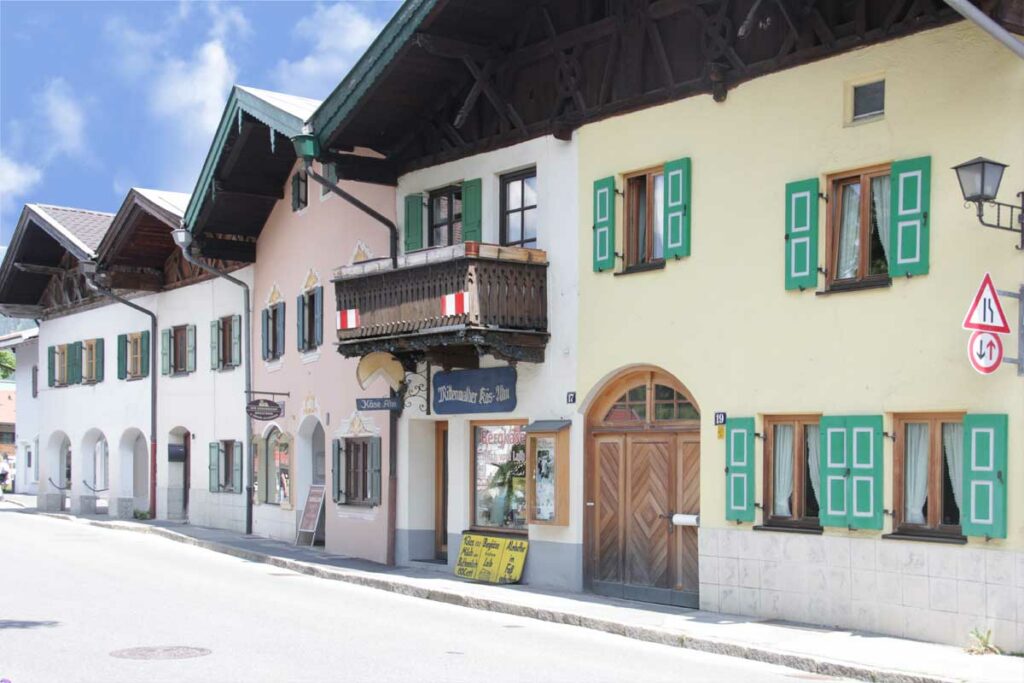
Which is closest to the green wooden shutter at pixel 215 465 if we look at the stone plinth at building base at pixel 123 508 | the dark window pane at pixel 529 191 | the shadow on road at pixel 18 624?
the stone plinth at building base at pixel 123 508

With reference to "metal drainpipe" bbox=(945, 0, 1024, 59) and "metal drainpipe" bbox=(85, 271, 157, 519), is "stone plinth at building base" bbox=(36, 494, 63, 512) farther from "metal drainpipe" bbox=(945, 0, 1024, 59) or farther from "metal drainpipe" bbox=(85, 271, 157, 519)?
"metal drainpipe" bbox=(945, 0, 1024, 59)

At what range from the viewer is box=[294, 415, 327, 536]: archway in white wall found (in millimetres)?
25656

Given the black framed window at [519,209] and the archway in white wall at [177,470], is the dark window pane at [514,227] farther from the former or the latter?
the archway in white wall at [177,470]

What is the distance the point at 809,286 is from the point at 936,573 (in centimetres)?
335

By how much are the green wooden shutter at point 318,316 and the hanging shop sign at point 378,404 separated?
2.90 m

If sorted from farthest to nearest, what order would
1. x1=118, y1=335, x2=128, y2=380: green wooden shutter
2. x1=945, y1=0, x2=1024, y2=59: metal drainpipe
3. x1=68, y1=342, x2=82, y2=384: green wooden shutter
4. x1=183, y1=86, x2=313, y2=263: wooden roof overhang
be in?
x1=68, y1=342, x2=82, y2=384: green wooden shutter
x1=118, y1=335, x2=128, y2=380: green wooden shutter
x1=183, y1=86, x2=313, y2=263: wooden roof overhang
x1=945, y1=0, x2=1024, y2=59: metal drainpipe

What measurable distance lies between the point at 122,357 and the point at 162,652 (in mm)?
23773

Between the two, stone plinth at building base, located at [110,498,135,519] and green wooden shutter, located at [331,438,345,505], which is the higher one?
green wooden shutter, located at [331,438,345,505]

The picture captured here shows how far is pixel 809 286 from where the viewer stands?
14289 mm

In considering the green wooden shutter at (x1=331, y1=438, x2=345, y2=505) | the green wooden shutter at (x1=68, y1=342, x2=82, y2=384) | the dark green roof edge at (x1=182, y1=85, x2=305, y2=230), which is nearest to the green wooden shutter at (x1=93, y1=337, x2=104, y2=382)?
the green wooden shutter at (x1=68, y1=342, x2=82, y2=384)

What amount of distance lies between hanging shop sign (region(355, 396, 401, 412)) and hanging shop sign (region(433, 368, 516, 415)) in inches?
41.9

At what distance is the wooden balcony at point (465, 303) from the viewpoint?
57.3 ft

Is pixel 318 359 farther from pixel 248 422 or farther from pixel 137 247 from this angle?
pixel 137 247

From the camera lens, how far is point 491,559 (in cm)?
1902
